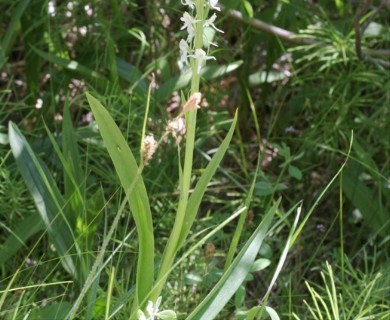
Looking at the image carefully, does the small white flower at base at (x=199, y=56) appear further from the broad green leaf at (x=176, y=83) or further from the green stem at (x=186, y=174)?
the broad green leaf at (x=176, y=83)

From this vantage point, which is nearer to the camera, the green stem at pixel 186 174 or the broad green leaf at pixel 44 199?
the green stem at pixel 186 174

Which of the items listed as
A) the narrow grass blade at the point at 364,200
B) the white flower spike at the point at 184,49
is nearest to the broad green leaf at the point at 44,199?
the white flower spike at the point at 184,49

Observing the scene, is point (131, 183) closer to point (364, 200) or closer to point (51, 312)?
point (51, 312)

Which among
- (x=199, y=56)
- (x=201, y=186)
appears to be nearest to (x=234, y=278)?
(x=201, y=186)

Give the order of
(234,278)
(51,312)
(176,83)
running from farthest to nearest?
(176,83) < (51,312) < (234,278)

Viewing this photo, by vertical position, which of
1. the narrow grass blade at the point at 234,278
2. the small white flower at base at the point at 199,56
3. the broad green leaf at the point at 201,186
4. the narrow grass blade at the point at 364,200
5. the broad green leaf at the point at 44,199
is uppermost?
the small white flower at base at the point at 199,56

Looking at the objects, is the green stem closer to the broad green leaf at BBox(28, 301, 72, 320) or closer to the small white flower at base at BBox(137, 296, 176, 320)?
the small white flower at base at BBox(137, 296, 176, 320)

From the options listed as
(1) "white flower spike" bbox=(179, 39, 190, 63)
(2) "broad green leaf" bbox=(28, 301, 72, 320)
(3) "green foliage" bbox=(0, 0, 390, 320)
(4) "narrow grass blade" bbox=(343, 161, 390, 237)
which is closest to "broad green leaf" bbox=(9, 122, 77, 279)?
(3) "green foliage" bbox=(0, 0, 390, 320)

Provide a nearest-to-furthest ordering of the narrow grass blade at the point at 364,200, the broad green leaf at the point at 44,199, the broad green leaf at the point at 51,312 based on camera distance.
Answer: the broad green leaf at the point at 51,312 → the broad green leaf at the point at 44,199 → the narrow grass blade at the point at 364,200
